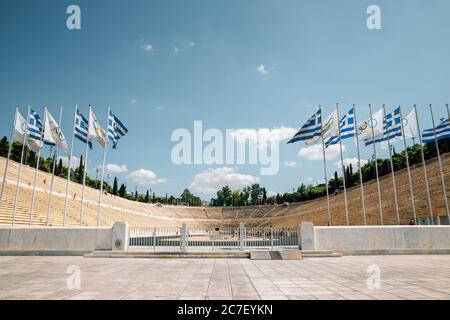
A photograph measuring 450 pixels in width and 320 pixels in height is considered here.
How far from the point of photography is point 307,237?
53.3 feet

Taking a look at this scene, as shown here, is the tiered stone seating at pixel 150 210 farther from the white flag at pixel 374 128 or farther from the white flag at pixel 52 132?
the white flag at pixel 374 128

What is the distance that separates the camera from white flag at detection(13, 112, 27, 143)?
20.2 meters

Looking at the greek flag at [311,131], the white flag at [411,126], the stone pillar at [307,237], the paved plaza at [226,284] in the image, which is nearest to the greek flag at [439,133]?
the white flag at [411,126]

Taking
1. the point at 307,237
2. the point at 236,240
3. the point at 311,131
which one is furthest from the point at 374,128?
the point at 236,240

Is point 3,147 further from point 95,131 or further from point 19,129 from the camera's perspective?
point 95,131

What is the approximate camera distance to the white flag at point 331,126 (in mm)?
20672

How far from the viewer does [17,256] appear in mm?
16250

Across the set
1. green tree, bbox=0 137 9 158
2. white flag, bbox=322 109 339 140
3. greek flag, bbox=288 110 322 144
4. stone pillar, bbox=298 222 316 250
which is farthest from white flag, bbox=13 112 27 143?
green tree, bbox=0 137 9 158

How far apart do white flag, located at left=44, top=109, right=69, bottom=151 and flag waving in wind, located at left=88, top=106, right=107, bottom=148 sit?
6.56ft

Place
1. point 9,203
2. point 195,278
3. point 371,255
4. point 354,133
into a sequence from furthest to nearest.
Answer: point 9,203 < point 354,133 < point 371,255 < point 195,278

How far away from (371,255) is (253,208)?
88057 mm
